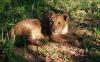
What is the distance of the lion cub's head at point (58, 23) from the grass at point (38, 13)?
0.54 metres

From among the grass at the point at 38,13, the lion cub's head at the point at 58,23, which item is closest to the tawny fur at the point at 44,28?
the lion cub's head at the point at 58,23

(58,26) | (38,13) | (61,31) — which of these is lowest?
(61,31)

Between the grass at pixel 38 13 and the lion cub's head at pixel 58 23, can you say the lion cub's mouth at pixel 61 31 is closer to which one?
the lion cub's head at pixel 58 23

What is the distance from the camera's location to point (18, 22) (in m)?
7.64

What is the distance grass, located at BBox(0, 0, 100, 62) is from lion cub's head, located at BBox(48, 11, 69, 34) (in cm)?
54

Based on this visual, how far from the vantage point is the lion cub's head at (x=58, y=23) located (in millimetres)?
7586

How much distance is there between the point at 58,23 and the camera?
771 cm

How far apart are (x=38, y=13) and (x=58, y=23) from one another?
46.1 inches

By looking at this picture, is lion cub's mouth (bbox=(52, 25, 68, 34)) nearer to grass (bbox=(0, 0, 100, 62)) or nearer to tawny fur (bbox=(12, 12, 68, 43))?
tawny fur (bbox=(12, 12, 68, 43))

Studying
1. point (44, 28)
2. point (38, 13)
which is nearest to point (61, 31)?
point (44, 28)

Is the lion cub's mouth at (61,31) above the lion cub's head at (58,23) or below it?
below

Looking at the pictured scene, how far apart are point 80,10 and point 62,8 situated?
511 millimetres

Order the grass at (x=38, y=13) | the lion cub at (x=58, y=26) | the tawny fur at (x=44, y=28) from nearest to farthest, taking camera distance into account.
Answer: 1. the grass at (x=38, y=13)
2. the tawny fur at (x=44, y=28)
3. the lion cub at (x=58, y=26)

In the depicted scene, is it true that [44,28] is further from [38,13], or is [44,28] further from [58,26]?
[38,13]
